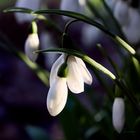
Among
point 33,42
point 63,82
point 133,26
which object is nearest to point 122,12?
point 133,26

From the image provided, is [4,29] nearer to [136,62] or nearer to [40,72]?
[40,72]

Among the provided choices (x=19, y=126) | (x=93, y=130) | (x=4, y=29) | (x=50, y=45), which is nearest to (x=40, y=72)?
(x=93, y=130)

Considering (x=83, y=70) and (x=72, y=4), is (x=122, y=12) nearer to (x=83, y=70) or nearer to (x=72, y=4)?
(x=72, y=4)

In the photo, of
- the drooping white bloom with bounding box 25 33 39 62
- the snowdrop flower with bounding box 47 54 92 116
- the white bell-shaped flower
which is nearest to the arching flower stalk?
the drooping white bloom with bounding box 25 33 39 62

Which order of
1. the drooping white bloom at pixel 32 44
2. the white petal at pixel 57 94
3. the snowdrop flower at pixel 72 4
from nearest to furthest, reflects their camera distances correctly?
the white petal at pixel 57 94, the drooping white bloom at pixel 32 44, the snowdrop flower at pixel 72 4

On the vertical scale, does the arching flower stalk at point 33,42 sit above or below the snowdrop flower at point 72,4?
below

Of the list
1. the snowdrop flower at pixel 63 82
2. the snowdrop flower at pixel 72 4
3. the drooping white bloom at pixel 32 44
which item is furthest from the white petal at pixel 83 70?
the snowdrop flower at pixel 72 4

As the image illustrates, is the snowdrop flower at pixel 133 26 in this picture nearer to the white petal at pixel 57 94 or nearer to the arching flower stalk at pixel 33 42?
the arching flower stalk at pixel 33 42
